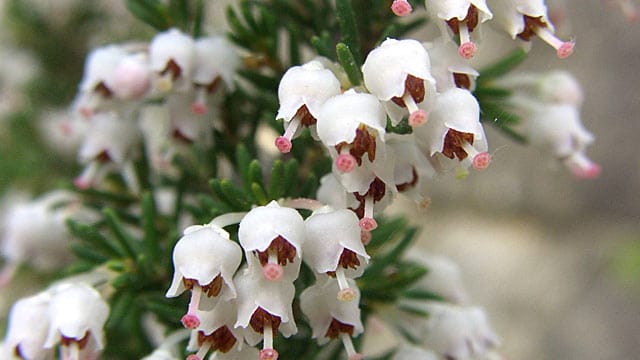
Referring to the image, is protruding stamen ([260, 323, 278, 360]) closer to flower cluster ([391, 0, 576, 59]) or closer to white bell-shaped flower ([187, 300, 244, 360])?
white bell-shaped flower ([187, 300, 244, 360])

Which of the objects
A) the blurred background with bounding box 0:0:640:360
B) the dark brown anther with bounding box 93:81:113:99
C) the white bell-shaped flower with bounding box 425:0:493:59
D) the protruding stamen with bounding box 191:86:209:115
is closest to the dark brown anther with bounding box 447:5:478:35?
the white bell-shaped flower with bounding box 425:0:493:59

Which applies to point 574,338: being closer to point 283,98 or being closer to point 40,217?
point 40,217

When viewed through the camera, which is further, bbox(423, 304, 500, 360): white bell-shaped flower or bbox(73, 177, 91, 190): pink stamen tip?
bbox(73, 177, 91, 190): pink stamen tip

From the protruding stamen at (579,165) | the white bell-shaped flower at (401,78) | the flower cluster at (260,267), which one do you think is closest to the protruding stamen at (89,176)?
the flower cluster at (260,267)

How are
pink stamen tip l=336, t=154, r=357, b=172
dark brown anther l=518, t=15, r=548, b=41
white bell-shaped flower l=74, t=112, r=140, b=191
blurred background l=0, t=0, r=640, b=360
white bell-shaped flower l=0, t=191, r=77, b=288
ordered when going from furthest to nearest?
blurred background l=0, t=0, r=640, b=360 → white bell-shaped flower l=0, t=191, r=77, b=288 → white bell-shaped flower l=74, t=112, r=140, b=191 → dark brown anther l=518, t=15, r=548, b=41 → pink stamen tip l=336, t=154, r=357, b=172

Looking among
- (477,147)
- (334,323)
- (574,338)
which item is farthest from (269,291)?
(574,338)

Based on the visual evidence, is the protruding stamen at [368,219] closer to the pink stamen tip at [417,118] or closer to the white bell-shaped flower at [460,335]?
the pink stamen tip at [417,118]

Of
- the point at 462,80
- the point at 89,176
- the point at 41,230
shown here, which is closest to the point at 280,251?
the point at 462,80
